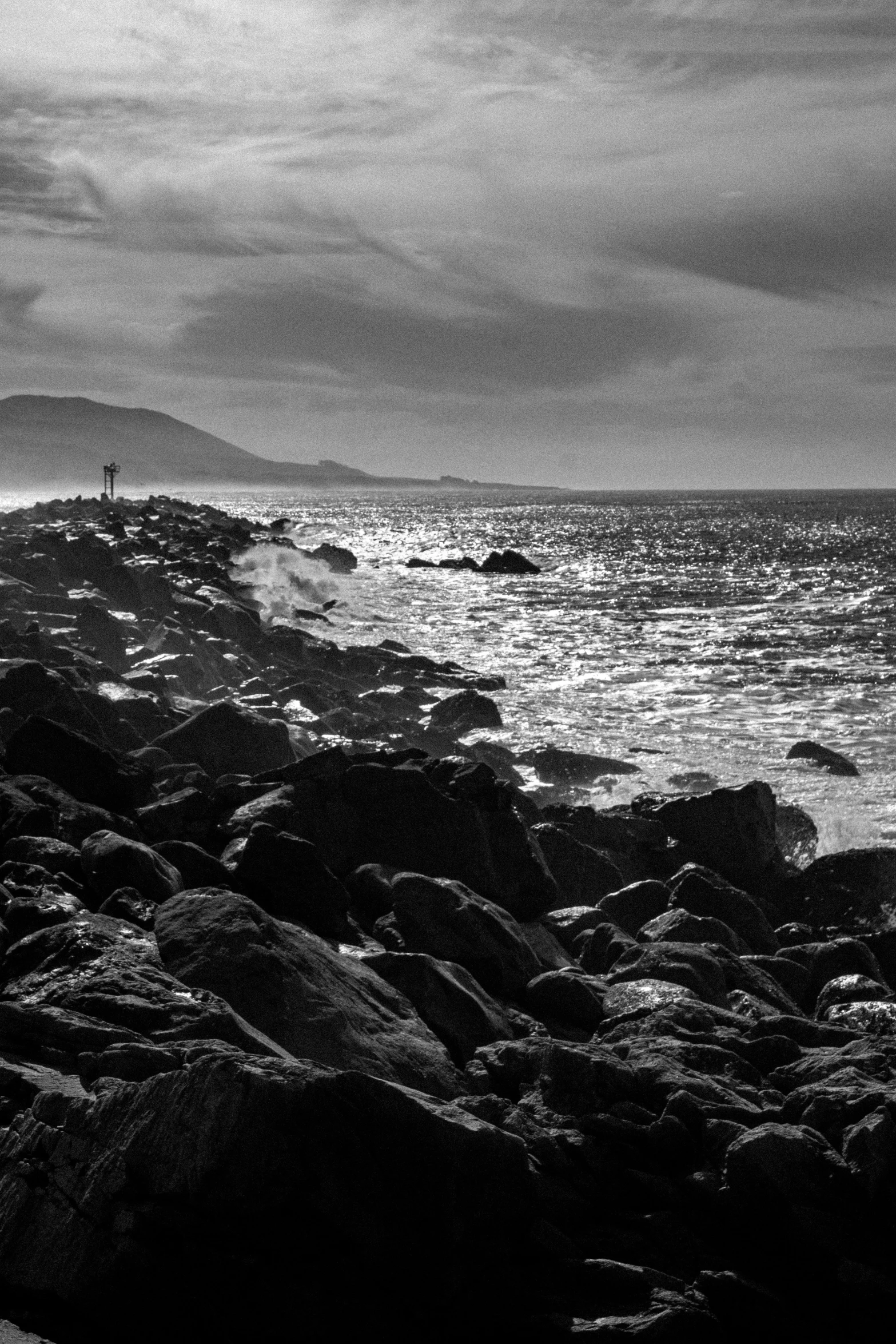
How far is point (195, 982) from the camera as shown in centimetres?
555

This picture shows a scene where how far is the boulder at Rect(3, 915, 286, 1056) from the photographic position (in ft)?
16.0

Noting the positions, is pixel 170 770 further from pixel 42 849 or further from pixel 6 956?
pixel 6 956

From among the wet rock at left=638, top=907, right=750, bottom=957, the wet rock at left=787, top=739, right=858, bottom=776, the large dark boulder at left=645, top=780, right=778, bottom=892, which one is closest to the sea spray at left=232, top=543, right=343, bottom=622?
the wet rock at left=787, top=739, right=858, bottom=776

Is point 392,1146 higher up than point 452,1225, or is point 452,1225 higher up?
point 392,1146

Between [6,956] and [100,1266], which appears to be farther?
[6,956]

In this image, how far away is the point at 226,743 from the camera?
12.6 meters

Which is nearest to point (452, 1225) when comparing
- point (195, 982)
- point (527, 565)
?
point (195, 982)

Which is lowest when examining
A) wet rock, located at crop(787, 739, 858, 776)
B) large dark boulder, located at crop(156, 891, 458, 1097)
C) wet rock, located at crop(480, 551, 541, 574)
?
wet rock, located at crop(787, 739, 858, 776)

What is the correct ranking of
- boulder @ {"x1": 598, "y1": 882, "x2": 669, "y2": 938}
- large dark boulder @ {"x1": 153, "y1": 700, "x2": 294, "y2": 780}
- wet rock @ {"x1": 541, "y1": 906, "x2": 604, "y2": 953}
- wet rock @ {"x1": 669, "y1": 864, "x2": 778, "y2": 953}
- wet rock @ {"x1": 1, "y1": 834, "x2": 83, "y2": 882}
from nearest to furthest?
wet rock @ {"x1": 1, "y1": 834, "x2": 83, "y2": 882} < wet rock @ {"x1": 541, "y1": 906, "x2": 604, "y2": 953} < wet rock @ {"x1": 669, "y1": 864, "x2": 778, "y2": 953} < boulder @ {"x1": 598, "y1": 882, "x2": 669, "y2": 938} < large dark boulder @ {"x1": 153, "y1": 700, "x2": 294, "y2": 780}

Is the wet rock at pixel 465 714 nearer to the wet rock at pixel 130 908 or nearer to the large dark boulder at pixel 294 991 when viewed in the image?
the wet rock at pixel 130 908

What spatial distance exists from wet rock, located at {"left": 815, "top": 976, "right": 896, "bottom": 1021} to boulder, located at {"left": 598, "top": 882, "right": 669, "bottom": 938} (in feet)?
6.25

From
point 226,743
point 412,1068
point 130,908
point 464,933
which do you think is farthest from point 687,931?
point 226,743

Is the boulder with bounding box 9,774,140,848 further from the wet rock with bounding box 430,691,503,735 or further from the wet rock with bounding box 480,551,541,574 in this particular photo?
the wet rock with bounding box 480,551,541,574

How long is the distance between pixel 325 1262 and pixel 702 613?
35.4 m
